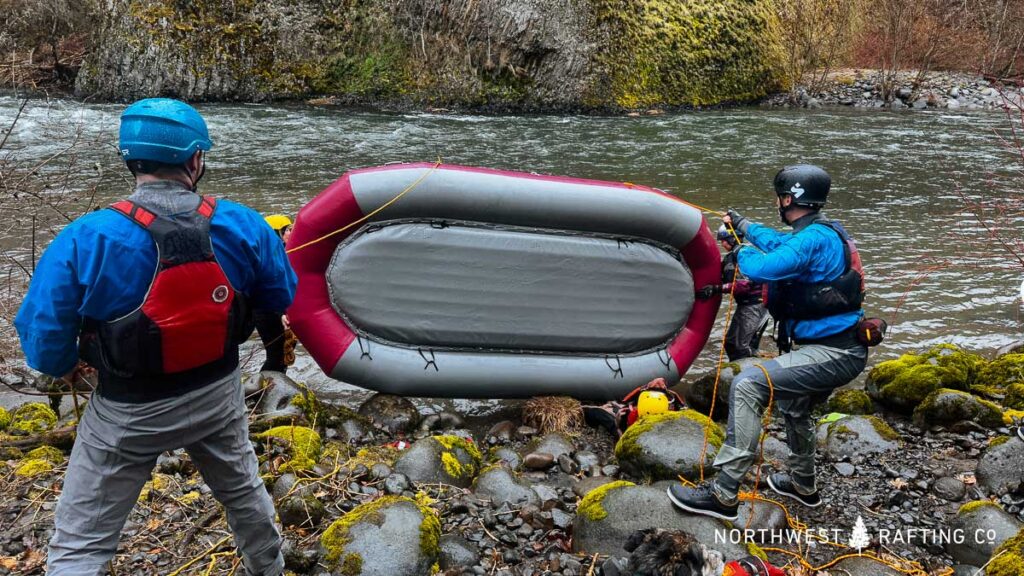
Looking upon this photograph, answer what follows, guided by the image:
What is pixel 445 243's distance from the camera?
4.54 metres

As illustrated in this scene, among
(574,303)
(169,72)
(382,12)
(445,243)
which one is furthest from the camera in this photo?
(382,12)

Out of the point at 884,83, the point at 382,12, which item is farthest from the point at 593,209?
the point at 884,83

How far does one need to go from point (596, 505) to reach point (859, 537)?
1.18 meters

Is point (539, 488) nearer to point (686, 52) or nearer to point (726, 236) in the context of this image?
point (726, 236)

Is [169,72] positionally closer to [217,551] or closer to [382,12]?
[382,12]

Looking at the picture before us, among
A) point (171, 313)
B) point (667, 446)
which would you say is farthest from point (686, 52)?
point (171, 313)

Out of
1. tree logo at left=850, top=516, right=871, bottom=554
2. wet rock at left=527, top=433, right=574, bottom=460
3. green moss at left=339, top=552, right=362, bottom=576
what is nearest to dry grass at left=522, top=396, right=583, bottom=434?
wet rock at left=527, top=433, right=574, bottom=460

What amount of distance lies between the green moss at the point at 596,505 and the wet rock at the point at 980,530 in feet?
4.67

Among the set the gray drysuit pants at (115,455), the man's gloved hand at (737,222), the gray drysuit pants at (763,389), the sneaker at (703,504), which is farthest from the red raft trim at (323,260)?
the sneaker at (703,504)

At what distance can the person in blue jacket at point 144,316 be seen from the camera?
195cm

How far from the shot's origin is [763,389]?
326 centimetres

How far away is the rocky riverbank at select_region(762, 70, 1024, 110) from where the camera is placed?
19.1 meters

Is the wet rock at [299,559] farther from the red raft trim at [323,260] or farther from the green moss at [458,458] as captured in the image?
the red raft trim at [323,260]

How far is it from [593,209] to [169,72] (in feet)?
52.4
